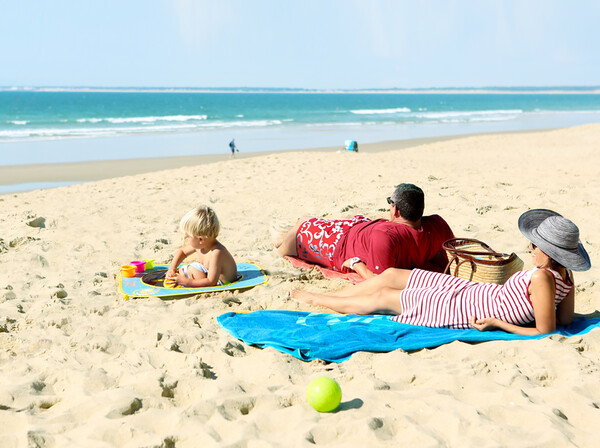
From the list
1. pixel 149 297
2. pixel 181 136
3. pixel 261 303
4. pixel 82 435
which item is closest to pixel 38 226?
pixel 149 297

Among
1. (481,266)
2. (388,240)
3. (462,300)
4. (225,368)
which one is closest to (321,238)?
(388,240)

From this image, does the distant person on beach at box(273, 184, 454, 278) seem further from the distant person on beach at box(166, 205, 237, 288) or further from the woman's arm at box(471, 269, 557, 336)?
the woman's arm at box(471, 269, 557, 336)

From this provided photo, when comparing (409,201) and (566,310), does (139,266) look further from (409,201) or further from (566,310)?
(566,310)

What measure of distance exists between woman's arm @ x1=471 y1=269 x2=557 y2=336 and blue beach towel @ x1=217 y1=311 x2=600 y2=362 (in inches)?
1.6

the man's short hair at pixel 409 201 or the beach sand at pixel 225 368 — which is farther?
the man's short hair at pixel 409 201

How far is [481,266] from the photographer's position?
445cm

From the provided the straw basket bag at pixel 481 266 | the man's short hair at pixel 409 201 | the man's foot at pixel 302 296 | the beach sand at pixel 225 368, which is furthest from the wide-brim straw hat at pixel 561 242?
the man's foot at pixel 302 296

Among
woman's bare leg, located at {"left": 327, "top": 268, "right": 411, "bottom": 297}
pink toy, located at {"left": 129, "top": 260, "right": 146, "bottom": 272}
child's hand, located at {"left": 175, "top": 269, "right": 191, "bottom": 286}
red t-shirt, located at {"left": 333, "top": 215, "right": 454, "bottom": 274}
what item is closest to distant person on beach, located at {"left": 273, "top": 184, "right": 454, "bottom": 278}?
red t-shirt, located at {"left": 333, "top": 215, "right": 454, "bottom": 274}

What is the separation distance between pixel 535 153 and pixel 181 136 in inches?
717

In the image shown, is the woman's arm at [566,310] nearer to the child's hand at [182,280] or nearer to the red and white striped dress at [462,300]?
the red and white striped dress at [462,300]

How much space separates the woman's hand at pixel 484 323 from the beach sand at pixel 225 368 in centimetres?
16

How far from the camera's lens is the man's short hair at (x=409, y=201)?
189 inches

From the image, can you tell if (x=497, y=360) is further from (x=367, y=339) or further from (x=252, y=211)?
(x=252, y=211)

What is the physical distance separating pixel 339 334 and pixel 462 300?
843 millimetres
